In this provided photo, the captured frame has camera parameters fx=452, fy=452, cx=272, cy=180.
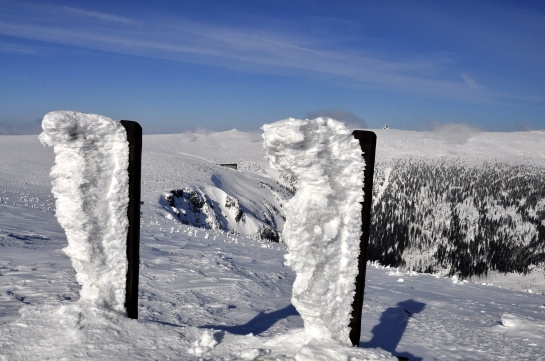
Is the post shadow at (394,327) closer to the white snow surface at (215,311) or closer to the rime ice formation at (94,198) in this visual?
the white snow surface at (215,311)

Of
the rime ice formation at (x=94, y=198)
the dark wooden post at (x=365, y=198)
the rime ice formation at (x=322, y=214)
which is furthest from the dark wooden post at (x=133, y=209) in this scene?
the dark wooden post at (x=365, y=198)

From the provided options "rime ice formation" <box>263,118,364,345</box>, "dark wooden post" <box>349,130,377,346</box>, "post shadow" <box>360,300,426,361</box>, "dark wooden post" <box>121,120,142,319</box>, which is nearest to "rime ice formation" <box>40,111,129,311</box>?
"dark wooden post" <box>121,120,142,319</box>

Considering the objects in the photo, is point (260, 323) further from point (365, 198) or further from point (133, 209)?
point (365, 198)

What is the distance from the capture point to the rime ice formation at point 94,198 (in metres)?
4.93

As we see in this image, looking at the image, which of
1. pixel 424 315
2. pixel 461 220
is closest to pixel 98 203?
pixel 424 315

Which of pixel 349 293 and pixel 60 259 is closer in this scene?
pixel 349 293

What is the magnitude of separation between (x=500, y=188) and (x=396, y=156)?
40.4m

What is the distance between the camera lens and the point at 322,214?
14.2 ft

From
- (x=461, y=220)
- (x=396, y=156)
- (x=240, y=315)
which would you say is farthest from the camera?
(x=396, y=156)

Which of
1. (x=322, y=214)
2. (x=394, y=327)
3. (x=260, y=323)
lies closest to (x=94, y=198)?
(x=322, y=214)

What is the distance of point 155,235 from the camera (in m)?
15.4

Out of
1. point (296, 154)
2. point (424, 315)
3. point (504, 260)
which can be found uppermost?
point (296, 154)

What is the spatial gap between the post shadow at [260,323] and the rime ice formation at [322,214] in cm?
248

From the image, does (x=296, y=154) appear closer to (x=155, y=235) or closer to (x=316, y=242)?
(x=316, y=242)
